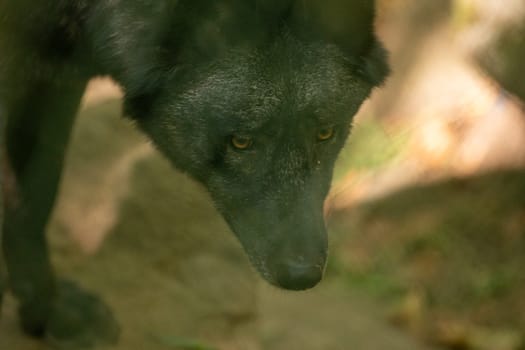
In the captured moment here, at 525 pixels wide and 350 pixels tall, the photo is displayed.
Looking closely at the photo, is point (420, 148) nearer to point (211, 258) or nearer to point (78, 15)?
point (211, 258)

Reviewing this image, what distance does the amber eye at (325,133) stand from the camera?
2723 millimetres

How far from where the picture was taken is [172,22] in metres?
2.60

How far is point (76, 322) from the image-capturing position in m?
3.38

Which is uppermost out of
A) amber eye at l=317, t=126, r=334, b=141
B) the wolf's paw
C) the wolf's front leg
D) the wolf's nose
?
amber eye at l=317, t=126, r=334, b=141

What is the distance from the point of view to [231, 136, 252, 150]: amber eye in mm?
2628

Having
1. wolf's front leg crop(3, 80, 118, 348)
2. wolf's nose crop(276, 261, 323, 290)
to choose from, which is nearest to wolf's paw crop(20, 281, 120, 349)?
wolf's front leg crop(3, 80, 118, 348)

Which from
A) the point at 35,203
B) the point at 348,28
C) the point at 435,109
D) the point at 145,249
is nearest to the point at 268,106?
the point at 348,28

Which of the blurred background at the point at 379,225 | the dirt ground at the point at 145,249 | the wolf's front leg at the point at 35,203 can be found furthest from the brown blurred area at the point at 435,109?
the wolf's front leg at the point at 35,203

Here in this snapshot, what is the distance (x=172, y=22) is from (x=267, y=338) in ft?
8.23

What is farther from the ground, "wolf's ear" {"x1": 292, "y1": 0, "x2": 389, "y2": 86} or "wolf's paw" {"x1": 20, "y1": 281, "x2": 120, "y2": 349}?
"wolf's ear" {"x1": 292, "y1": 0, "x2": 389, "y2": 86}

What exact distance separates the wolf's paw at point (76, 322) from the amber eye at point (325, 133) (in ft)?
4.39

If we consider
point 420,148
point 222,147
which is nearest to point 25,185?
point 222,147

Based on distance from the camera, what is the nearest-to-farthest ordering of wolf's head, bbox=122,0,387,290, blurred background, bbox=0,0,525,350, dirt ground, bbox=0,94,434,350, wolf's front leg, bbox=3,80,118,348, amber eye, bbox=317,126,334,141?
wolf's head, bbox=122,0,387,290, amber eye, bbox=317,126,334,141, wolf's front leg, bbox=3,80,118,348, dirt ground, bbox=0,94,434,350, blurred background, bbox=0,0,525,350

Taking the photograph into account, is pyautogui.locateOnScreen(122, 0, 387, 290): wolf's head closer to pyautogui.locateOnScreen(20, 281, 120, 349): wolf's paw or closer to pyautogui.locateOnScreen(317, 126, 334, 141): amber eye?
pyautogui.locateOnScreen(317, 126, 334, 141): amber eye
